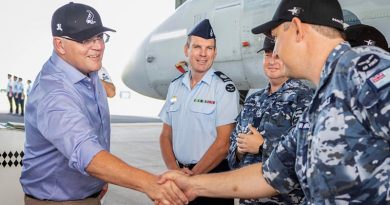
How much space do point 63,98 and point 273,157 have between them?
1.19m

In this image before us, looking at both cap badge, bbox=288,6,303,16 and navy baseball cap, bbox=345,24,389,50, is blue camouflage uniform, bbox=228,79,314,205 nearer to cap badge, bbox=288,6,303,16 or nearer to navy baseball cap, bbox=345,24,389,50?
navy baseball cap, bbox=345,24,389,50

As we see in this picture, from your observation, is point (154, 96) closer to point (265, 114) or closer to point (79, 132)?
point (265, 114)

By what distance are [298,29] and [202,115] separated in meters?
2.03

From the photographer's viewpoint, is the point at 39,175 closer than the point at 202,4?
Yes

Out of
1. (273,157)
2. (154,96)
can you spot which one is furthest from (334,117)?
(154,96)

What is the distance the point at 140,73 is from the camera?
9461mm

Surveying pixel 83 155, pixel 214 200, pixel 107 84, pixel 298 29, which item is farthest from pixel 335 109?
pixel 107 84

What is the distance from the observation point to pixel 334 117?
1.62 meters

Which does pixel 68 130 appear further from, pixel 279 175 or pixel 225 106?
pixel 225 106

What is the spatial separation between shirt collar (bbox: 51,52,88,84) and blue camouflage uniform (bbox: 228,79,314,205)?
1278 millimetres

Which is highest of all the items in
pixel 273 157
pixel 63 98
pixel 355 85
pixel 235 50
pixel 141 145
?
pixel 355 85

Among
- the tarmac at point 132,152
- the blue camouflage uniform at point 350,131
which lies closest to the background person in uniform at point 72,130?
the blue camouflage uniform at point 350,131

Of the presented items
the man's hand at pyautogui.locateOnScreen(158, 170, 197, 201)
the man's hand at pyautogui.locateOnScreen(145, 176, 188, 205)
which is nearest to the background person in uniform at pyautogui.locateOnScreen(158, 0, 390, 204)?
the man's hand at pyautogui.locateOnScreen(158, 170, 197, 201)

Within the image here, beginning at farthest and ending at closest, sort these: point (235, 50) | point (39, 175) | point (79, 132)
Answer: point (235, 50), point (39, 175), point (79, 132)
